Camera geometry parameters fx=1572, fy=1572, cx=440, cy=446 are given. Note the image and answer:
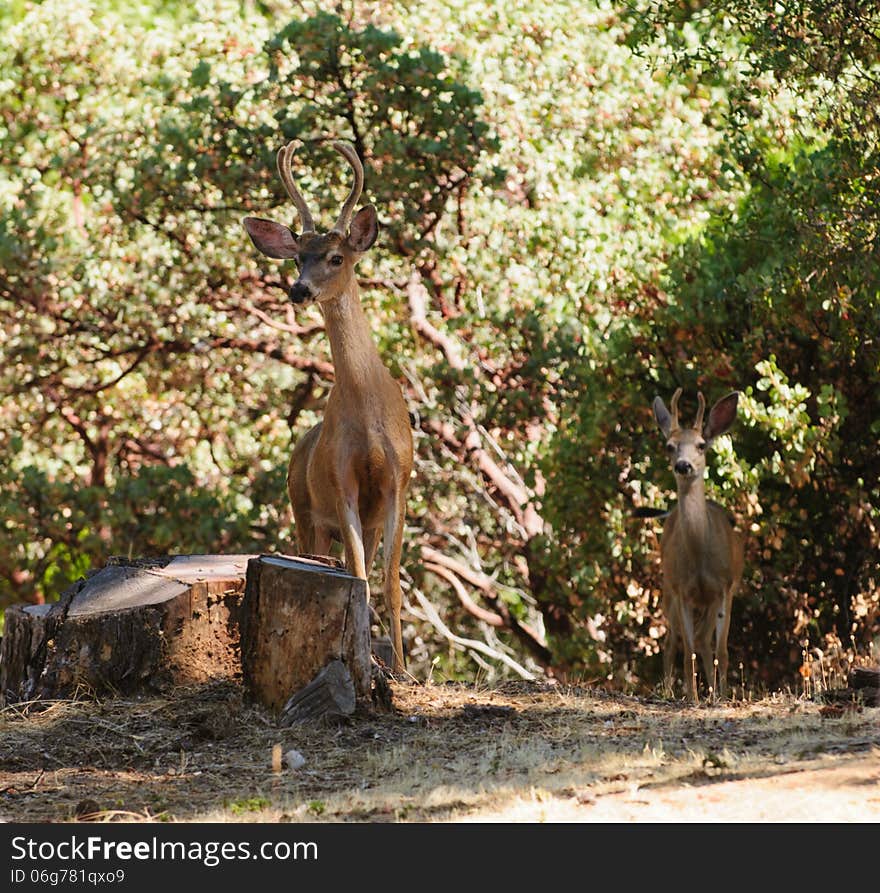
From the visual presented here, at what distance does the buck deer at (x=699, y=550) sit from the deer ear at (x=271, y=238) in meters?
3.09

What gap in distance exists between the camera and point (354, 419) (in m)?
8.89

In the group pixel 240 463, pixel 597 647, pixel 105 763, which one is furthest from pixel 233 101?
pixel 105 763

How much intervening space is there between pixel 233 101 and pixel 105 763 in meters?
9.95

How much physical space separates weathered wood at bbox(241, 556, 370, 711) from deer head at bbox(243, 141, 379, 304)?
1856 millimetres

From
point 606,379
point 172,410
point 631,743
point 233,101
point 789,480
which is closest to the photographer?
point 631,743

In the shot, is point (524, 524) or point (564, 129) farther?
point (564, 129)

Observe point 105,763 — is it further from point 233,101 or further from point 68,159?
point 68,159

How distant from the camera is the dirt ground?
5543 mm

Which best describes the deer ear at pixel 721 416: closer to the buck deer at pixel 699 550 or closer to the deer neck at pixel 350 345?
the buck deer at pixel 699 550

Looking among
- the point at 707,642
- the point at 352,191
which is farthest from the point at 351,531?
the point at 707,642

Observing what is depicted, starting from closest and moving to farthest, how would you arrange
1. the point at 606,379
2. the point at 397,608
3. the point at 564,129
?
1. the point at 397,608
2. the point at 606,379
3. the point at 564,129

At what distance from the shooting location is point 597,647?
13.5 meters

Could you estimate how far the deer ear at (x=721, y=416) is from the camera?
1121 centimetres


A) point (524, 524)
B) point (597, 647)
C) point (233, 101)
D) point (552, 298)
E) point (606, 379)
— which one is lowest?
point (597, 647)
